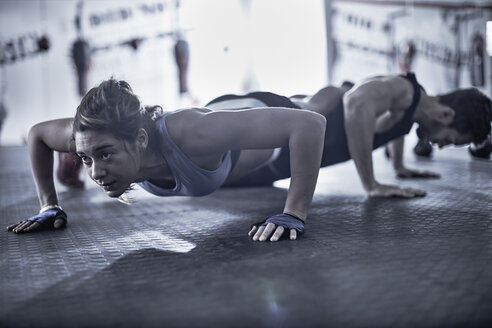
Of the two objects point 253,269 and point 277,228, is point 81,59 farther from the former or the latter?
point 253,269

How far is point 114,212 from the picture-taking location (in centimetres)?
183

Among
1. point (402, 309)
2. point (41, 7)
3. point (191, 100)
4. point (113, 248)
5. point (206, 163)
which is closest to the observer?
point (402, 309)

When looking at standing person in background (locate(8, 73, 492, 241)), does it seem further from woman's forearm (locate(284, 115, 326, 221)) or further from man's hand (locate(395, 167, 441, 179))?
man's hand (locate(395, 167, 441, 179))

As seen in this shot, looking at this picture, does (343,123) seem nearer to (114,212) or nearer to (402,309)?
(114,212)

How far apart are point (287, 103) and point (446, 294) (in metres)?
1.17

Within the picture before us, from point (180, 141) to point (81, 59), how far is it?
8.95ft

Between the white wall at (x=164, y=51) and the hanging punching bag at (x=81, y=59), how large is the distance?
12 centimetres

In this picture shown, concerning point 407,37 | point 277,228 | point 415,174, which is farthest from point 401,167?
point 407,37

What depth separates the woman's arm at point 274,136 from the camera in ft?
4.15

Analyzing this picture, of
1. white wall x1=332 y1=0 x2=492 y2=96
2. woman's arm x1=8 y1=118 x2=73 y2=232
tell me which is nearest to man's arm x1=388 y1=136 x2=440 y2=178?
woman's arm x1=8 y1=118 x2=73 y2=232

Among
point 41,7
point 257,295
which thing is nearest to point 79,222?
point 257,295

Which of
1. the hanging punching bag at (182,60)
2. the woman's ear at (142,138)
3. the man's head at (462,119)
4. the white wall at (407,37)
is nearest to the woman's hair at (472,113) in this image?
the man's head at (462,119)

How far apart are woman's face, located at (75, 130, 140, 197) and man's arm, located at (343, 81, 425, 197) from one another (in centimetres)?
100

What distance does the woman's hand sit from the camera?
1238 millimetres
